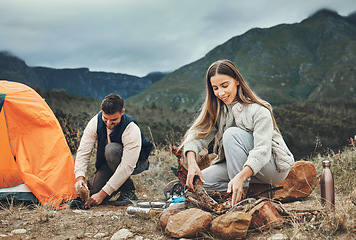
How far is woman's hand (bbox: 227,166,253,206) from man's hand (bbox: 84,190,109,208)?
5.33 feet

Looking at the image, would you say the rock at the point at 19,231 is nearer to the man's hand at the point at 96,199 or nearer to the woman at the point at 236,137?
the man's hand at the point at 96,199

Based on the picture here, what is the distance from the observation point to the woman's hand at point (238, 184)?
2.18 m

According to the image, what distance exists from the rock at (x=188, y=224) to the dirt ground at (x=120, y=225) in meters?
0.07

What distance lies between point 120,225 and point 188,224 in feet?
2.03

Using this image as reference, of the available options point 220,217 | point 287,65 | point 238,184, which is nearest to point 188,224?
point 220,217

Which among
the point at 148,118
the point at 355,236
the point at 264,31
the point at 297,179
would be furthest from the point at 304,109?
the point at 264,31

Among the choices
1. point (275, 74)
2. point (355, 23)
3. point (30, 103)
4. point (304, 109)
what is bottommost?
point (304, 109)

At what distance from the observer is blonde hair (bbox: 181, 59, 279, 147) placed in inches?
103

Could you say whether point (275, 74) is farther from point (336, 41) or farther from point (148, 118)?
point (148, 118)

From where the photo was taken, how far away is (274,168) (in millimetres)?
2523

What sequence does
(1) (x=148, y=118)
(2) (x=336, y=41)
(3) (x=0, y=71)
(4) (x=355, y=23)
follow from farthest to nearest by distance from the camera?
(4) (x=355, y=23) < (2) (x=336, y=41) < (3) (x=0, y=71) < (1) (x=148, y=118)

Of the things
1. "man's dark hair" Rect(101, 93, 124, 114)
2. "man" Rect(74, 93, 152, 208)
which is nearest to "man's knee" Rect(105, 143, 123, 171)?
"man" Rect(74, 93, 152, 208)

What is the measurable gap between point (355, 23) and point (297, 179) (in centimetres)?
11916

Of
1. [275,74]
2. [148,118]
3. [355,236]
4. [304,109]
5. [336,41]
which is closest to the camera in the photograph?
[355,236]
